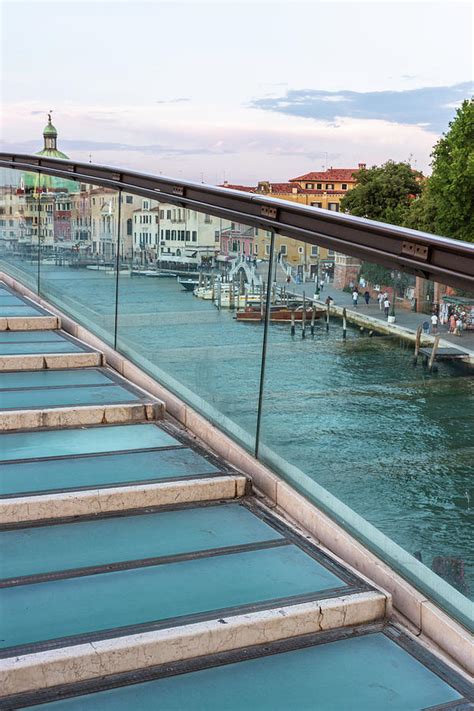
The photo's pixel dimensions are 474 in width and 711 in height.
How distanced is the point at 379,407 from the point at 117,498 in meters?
1.06

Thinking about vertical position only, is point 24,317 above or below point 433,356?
below

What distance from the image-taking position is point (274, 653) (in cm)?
238

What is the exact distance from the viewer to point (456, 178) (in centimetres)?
2975

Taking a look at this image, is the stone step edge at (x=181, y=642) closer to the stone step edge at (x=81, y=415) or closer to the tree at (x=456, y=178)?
the stone step edge at (x=81, y=415)

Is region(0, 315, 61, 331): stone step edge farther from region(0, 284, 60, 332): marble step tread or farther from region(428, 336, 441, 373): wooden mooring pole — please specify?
region(428, 336, 441, 373): wooden mooring pole

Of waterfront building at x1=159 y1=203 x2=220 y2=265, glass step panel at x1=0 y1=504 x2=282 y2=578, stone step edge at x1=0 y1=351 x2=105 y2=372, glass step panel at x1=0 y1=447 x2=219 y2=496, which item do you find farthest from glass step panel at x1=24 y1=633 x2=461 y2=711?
stone step edge at x1=0 y1=351 x2=105 y2=372

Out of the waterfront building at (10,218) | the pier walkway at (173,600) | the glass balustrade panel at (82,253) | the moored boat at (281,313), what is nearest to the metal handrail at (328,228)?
the moored boat at (281,313)

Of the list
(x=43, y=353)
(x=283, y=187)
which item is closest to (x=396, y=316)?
(x=43, y=353)

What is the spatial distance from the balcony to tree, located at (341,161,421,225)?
4436 cm

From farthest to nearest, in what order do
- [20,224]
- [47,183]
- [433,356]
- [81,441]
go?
[20,224], [47,183], [81,441], [433,356]

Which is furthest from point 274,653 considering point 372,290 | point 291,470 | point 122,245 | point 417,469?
point 122,245

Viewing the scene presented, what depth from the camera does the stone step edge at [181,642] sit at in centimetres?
217

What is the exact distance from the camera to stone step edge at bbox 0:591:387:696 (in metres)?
2.17

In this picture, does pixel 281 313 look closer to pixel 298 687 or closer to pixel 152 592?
pixel 152 592
